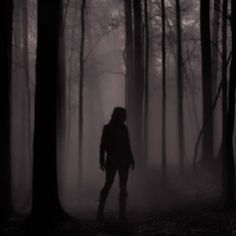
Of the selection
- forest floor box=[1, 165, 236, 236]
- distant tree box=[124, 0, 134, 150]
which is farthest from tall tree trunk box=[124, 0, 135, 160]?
forest floor box=[1, 165, 236, 236]

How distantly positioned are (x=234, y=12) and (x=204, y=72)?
8365 millimetres

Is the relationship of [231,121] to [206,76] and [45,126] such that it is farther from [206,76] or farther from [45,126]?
[206,76]

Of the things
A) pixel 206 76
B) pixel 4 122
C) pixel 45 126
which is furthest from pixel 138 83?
pixel 45 126

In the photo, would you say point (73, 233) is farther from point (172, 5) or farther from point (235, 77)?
point (172, 5)

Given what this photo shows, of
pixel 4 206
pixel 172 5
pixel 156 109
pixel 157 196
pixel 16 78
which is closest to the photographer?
pixel 4 206

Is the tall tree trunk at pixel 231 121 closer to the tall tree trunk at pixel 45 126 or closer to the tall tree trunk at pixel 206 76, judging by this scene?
the tall tree trunk at pixel 45 126

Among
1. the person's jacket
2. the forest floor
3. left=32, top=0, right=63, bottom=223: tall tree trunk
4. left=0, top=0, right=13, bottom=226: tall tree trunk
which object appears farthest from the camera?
the person's jacket

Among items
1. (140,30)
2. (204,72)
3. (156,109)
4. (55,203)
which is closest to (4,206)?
(55,203)

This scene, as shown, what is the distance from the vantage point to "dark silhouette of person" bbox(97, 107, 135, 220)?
962cm

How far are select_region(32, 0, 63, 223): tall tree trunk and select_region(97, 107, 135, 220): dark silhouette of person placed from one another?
1458mm

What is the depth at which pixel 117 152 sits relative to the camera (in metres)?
9.66

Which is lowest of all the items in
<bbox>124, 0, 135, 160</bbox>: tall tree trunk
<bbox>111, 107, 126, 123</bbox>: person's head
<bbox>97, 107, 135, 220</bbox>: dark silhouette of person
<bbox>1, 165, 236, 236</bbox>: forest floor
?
<bbox>1, 165, 236, 236</bbox>: forest floor

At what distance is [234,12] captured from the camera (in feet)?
30.4

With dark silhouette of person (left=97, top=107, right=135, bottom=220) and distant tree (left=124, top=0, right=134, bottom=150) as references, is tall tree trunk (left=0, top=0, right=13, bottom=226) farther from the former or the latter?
distant tree (left=124, top=0, right=134, bottom=150)
